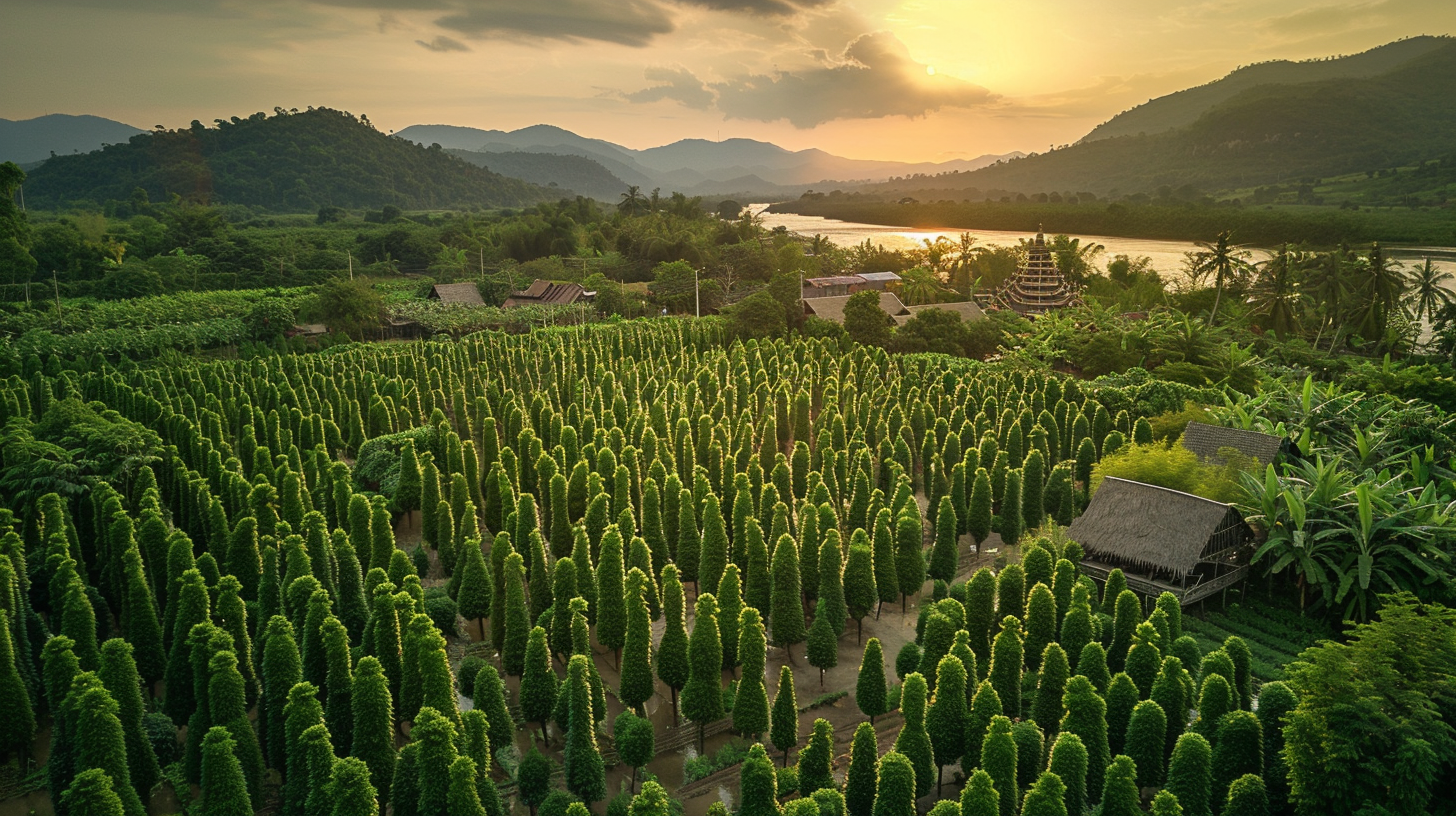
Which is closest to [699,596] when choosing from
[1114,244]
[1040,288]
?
[1040,288]

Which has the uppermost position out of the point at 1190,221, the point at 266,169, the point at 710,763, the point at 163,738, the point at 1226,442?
the point at 266,169

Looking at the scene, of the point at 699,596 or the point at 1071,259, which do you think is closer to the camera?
the point at 699,596

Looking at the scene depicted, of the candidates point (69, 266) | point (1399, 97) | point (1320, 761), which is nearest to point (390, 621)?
point (1320, 761)

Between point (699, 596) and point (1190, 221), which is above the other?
point (1190, 221)

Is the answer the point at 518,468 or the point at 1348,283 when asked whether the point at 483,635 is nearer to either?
the point at 518,468

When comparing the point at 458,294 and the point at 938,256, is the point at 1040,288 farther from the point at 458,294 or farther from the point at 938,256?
the point at 458,294
